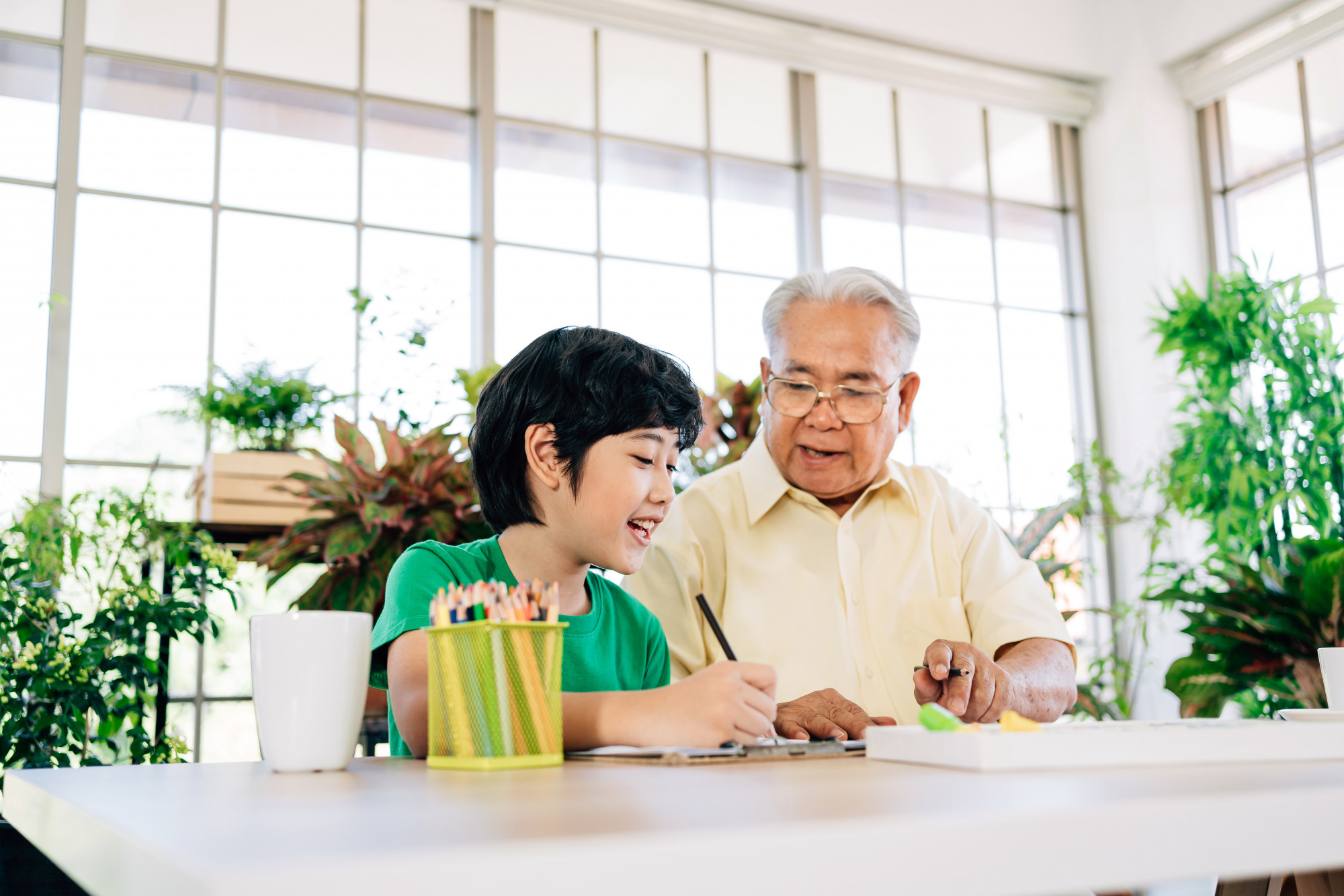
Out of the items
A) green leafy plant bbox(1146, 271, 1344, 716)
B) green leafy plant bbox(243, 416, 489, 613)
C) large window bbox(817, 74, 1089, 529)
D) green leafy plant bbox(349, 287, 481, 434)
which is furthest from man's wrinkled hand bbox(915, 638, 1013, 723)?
large window bbox(817, 74, 1089, 529)

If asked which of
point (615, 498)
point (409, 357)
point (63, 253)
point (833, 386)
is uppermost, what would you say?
point (63, 253)

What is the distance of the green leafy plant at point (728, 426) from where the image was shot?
125 inches

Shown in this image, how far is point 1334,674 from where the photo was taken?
3.86 ft

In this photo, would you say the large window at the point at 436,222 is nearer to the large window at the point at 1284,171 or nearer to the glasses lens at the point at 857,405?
the large window at the point at 1284,171

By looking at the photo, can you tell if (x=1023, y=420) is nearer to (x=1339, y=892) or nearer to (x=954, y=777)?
(x=1339, y=892)

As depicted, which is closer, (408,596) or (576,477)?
(408,596)

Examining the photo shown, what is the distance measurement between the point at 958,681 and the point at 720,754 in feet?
1.55

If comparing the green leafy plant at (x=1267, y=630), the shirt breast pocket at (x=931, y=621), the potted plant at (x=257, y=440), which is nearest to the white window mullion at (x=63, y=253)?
the potted plant at (x=257, y=440)

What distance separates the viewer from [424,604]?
1108 millimetres

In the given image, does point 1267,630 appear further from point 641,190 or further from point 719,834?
point 719,834

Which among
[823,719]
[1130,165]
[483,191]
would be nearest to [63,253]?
[483,191]

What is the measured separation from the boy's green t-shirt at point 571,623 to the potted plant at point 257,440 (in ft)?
5.05

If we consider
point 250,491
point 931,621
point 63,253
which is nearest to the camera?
point 931,621

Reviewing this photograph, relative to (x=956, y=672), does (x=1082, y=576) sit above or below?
above
